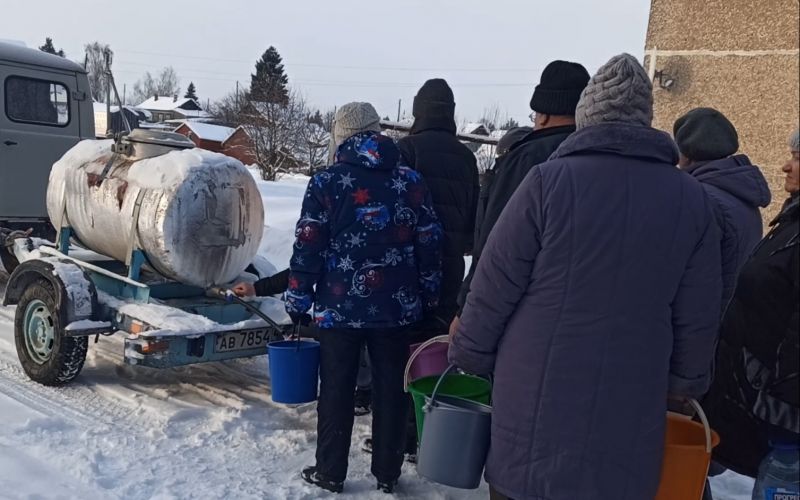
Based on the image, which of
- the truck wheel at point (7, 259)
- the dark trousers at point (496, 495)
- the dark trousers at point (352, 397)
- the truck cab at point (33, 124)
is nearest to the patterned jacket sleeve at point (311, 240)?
the dark trousers at point (352, 397)

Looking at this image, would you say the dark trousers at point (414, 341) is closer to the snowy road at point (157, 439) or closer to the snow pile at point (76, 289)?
the snowy road at point (157, 439)

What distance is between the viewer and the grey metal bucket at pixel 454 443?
8.80ft

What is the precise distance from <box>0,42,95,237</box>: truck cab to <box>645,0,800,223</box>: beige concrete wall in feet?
22.7

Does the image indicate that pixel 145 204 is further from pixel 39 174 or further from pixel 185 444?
pixel 39 174

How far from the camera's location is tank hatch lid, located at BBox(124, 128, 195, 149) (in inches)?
222

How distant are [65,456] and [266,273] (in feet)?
8.33

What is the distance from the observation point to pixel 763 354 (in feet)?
7.76

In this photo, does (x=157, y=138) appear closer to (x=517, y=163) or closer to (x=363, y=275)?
(x=363, y=275)

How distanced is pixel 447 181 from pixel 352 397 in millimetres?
1341

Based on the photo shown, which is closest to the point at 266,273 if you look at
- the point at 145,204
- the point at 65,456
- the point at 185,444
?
the point at 145,204

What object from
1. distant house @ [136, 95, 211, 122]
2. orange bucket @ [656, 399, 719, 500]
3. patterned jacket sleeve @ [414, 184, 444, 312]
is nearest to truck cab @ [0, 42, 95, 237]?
patterned jacket sleeve @ [414, 184, 444, 312]

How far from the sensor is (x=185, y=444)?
4.34 metres

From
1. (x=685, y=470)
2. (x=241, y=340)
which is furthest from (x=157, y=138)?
(x=685, y=470)

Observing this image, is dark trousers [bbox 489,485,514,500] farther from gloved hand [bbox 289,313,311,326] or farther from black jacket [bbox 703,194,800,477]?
gloved hand [bbox 289,313,311,326]
